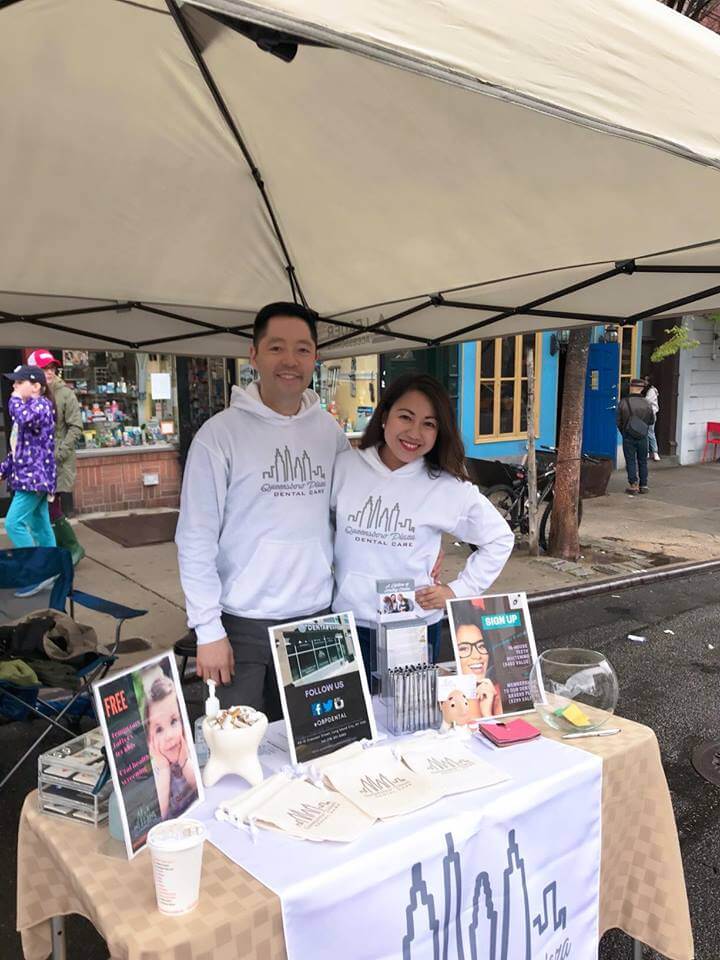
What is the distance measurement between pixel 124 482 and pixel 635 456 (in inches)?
322

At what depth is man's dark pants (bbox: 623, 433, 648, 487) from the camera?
38.8 ft

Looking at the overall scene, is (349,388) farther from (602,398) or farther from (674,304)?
(674,304)

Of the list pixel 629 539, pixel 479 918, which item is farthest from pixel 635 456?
pixel 479 918

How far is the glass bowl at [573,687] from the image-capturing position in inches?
84.8

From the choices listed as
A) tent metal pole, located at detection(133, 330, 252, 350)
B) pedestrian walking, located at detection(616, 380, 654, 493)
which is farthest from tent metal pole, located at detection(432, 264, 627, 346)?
pedestrian walking, located at detection(616, 380, 654, 493)

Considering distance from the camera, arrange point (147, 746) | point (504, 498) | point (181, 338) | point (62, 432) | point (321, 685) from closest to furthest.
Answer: point (147, 746) < point (321, 685) < point (181, 338) < point (62, 432) < point (504, 498)

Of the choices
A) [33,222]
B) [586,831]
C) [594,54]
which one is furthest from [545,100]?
[33,222]

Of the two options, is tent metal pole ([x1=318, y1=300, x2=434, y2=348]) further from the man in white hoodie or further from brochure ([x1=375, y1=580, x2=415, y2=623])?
brochure ([x1=375, y1=580, x2=415, y2=623])

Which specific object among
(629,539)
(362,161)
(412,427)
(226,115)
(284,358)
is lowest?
(629,539)

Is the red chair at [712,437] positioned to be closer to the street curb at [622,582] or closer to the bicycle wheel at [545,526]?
the street curb at [622,582]

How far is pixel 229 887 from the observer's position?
4.77ft

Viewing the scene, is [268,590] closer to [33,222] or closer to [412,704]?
[412,704]

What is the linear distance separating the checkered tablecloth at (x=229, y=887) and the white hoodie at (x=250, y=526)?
0.74 meters

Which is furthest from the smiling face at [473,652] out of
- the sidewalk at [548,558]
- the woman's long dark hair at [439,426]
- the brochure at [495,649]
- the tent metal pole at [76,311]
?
the sidewalk at [548,558]
